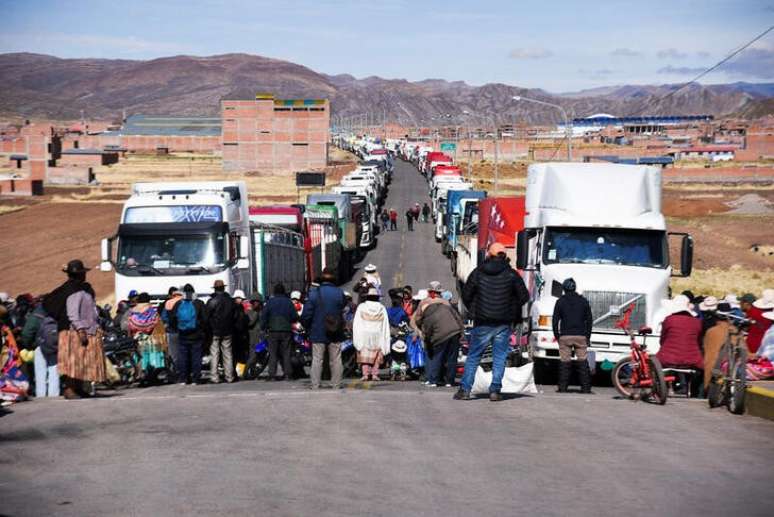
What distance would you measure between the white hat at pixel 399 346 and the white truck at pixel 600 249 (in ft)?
7.04

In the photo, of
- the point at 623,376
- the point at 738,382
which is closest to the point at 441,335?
the point at 623,376

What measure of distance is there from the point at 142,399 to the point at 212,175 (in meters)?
120

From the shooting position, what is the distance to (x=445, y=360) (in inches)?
718

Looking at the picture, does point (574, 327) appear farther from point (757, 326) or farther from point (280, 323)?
point (280, 323)

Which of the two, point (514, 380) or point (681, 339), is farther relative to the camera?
point (681, 339)

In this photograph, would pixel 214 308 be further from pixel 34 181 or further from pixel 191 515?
pixel 34 181

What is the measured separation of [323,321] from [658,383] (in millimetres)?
4983

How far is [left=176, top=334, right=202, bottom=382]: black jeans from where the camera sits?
19.1 m

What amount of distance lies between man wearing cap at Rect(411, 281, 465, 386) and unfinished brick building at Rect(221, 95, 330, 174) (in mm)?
Answer: 124912

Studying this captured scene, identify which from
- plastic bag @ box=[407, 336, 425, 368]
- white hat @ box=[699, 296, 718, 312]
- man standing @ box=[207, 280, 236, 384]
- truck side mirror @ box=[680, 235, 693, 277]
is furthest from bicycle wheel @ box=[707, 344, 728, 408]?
man standing @ box=[207, 280, 236, 384]

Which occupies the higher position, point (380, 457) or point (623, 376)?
point (380, 457)

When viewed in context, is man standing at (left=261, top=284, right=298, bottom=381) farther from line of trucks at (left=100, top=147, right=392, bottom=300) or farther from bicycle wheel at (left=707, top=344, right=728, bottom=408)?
bicycle wheel at (left=707, top=344, right=728, bottom=408)

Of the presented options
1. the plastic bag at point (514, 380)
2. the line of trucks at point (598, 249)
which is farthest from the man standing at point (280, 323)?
the plastic bag at point (514, 380)

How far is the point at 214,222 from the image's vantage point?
2489cm
